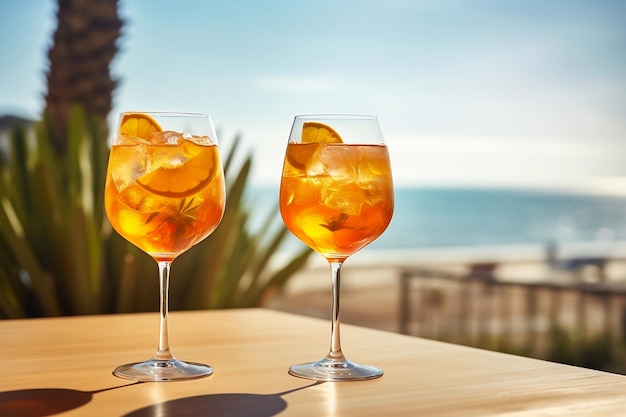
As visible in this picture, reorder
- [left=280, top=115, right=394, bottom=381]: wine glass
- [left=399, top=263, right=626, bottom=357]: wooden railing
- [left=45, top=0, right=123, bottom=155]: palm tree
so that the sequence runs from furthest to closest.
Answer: [left=399, top=263, right=626, bottom=357]: wooden railing, [left=45, top=0, right=123, bottom=155]: palm tree, [left=280, top=115, right=394, bottom=381]: wine glass

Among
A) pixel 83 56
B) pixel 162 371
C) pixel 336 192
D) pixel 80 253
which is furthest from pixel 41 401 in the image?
pixel 83 56

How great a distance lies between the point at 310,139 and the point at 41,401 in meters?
0.43

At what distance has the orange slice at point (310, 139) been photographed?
1131 mm

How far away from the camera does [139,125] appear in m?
1.11

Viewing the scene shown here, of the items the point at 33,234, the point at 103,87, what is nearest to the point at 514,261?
the point at 103,87

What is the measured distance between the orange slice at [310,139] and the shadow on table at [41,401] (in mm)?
336

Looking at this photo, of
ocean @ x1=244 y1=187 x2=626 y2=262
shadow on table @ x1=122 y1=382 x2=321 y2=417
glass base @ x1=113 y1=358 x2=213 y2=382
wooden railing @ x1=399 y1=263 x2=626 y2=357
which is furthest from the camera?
ocean @ x1=244 y1=187 x2=626 y2=262

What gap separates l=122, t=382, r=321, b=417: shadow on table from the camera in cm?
86

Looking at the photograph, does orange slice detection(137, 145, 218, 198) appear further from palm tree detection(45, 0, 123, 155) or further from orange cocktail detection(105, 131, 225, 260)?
palm tree detection(45, 0, 123, 155)

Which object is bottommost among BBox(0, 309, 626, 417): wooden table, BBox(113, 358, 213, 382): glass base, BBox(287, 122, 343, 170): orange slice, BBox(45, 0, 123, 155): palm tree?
BBox(0, 309, 626, 417): wooden table

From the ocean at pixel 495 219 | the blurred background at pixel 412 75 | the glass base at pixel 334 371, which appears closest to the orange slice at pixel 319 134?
the glass base at pixel 334 371

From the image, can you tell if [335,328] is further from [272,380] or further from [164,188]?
[164,188]

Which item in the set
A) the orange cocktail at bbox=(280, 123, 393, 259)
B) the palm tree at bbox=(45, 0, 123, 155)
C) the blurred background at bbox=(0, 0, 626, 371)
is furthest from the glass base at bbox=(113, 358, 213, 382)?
the blurred background at bbox=(0, 0, 626, 371)

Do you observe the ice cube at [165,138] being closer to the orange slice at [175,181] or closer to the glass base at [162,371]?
the orange slice at [175,181]
